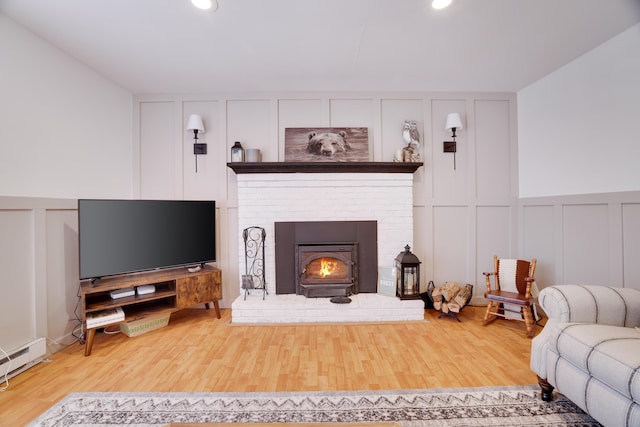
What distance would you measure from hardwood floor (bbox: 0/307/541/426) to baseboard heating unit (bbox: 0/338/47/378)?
0.22ft

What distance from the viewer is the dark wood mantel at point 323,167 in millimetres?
3174

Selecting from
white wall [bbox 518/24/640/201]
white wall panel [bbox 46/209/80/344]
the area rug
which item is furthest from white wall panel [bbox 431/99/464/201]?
white wall panel [bbox 46/209/80/344]

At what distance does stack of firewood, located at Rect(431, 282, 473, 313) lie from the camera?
302 centimetres

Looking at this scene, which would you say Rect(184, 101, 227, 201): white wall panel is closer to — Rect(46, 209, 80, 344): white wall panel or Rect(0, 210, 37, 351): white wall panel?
Rect(46, 209, 80, 344): white wall panel

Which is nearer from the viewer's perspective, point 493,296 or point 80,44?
point 80,44

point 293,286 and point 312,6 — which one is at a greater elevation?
point 312,6

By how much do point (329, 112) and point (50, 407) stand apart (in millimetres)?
3529

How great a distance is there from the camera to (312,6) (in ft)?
6.47

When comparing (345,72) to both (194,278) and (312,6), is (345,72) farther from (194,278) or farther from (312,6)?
(194,278)

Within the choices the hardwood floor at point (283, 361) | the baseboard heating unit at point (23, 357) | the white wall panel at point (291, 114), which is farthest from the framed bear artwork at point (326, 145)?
the baseboard heating unit at point (23, 357)

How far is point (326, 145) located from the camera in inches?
131

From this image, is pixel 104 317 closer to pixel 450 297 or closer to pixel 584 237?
pixel 450 297

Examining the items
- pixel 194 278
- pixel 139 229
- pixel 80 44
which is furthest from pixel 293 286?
pixel 80 44

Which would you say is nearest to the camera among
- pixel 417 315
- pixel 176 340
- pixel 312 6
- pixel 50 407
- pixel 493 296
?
pixel 50 407
